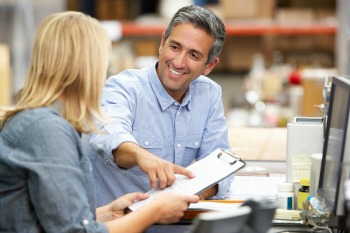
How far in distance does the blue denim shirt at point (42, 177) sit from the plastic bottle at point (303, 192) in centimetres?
89

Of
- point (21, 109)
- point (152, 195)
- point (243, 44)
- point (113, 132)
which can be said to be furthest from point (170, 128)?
point (243, 44)

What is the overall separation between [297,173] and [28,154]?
45.9 inches

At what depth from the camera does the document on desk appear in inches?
102

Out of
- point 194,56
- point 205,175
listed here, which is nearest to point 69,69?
point 205,175

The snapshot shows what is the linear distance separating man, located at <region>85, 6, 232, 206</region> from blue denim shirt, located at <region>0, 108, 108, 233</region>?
0.83 meters

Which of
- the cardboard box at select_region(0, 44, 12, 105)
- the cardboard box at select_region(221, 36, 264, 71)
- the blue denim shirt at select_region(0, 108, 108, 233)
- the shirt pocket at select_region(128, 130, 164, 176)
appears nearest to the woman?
the blue denim shirt at select_region(0, 108, 108, 233)

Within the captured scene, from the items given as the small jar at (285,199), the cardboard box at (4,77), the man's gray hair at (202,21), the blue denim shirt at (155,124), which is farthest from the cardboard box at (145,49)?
the small jar at (285,199)

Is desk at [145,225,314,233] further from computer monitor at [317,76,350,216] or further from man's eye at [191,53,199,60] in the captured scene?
man's eye at [191,53,199,60]

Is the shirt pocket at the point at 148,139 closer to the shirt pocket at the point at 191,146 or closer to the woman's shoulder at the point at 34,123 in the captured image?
the shirt pocket at the point at 191,146

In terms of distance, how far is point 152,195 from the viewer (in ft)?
8.61

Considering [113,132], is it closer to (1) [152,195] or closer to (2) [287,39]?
(1) [152,195]

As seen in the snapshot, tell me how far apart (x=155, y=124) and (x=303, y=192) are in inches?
25.6

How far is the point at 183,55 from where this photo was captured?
3.12 m

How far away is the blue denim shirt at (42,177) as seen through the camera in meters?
2.11
